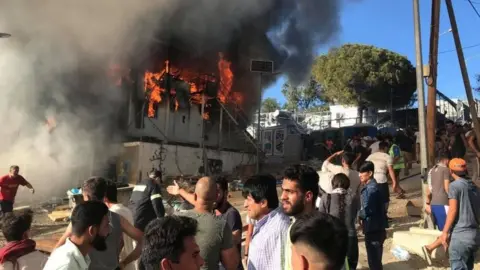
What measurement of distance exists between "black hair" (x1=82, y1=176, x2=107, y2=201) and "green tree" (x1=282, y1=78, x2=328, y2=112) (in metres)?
40.8

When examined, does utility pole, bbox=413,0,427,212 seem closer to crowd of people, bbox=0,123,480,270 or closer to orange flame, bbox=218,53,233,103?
crowd of people, bbox=0,123,480,270

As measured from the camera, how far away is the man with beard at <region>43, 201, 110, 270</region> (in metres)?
2.62

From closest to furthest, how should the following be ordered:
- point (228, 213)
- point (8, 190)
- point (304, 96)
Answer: point (228, 213) < point (8, 190) < point (304, 96)

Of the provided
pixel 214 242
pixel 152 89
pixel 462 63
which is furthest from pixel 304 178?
pixel 152 89

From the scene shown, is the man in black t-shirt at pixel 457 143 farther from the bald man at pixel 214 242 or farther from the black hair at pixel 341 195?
the bald man at pixel 214 242

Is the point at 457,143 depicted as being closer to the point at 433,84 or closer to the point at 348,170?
the point at 433,84

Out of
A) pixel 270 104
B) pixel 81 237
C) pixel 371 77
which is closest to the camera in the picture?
pixel 81 237

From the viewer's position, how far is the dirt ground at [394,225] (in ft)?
22.1

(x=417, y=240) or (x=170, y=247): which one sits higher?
(x=170, y=247)

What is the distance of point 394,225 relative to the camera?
29.3ft

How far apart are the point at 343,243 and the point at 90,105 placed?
16107mm

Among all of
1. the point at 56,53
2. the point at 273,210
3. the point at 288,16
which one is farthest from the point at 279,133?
the point at 273,210

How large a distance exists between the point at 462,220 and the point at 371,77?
32.0m

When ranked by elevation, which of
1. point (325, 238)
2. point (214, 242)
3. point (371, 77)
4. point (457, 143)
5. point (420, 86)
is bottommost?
point (214, 242)
